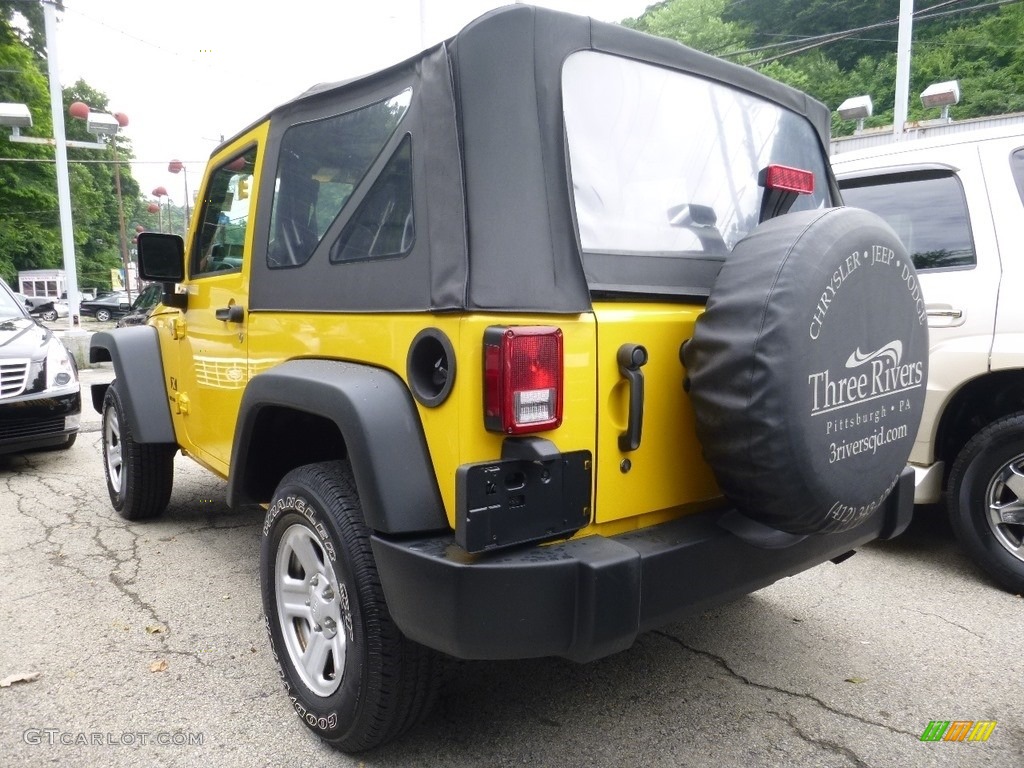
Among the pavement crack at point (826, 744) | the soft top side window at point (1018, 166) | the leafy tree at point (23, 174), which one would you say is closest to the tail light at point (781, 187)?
the soft top side window at point (1018, 166)

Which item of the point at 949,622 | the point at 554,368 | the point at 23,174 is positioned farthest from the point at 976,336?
the point at 23,174

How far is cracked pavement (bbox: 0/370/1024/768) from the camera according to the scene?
2.28 meters

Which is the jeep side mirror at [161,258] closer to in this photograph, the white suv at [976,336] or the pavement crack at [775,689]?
the pavement crack at [775,689]

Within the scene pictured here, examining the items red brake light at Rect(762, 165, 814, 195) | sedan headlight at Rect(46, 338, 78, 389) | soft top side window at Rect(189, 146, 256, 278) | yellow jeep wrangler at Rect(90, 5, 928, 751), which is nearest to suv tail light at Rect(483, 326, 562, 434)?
yellow jeep wrangler at Rect(90, 5, 928, 751)

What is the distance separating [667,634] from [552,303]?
1.74 m

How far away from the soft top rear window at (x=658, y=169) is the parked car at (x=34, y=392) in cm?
526

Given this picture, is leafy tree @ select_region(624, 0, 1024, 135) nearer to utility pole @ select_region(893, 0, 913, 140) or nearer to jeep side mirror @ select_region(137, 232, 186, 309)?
utility pole @ select_region(893, 0, 913, 140)

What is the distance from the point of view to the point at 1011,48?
92.8 feet

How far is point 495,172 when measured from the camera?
188cm

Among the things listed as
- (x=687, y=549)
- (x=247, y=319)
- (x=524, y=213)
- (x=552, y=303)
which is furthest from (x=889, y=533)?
(x=247, y=319)

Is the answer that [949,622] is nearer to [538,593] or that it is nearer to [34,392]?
[538,593]

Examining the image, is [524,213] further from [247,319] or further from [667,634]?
[667,634]

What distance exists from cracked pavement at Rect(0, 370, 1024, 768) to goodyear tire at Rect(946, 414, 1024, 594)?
149 millimetres

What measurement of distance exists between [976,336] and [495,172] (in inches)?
101
